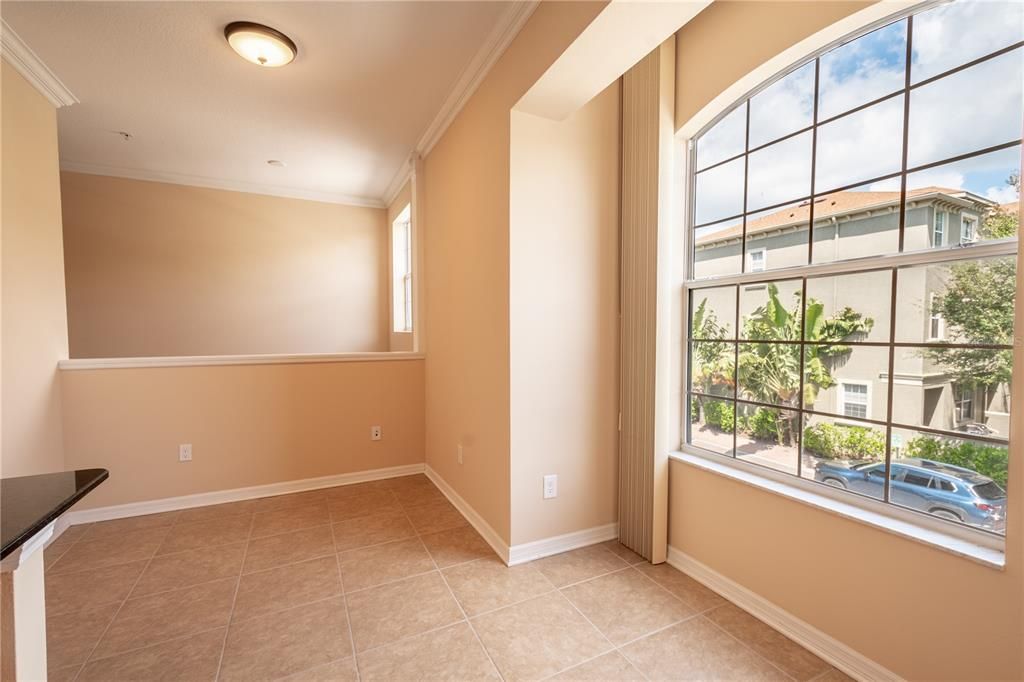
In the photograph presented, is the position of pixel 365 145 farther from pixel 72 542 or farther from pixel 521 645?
pixel 521 645

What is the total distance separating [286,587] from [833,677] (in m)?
2.28

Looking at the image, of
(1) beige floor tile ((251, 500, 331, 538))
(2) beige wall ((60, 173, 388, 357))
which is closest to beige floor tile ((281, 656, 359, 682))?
→ (1) beige floor tile ((251, 500, 331, 538))

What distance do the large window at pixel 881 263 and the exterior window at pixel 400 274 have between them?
339cm

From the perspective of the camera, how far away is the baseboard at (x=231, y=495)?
2.79 meters

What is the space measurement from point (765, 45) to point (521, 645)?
2.58m

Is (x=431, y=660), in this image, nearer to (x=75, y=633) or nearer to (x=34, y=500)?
(x=34, y=500)

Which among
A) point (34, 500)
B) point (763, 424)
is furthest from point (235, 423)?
point (763, 424)

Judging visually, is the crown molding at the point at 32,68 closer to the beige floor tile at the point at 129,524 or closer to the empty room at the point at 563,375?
the empty room at the point at 563,375

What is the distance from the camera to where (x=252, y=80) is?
263 centimetres

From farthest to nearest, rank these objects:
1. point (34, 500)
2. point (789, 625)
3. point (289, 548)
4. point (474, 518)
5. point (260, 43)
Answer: point (474, 518), point (289, 548), point (260, 43), point (789, 625), point (34, 500)

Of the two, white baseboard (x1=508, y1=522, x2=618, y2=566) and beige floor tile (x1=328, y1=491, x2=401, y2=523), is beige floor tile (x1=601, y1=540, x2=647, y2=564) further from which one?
beige floor tile (x1=328, y1=491, x2=401, y2=523)

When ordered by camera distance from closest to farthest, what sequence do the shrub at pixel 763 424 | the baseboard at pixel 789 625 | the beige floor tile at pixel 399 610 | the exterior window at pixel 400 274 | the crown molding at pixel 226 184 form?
1. the baseboard at pixel 789 625
2. the beige floor tile at pixel 399 610
3. the shrub at pixel 763 424
4. the crown molding at pixel 226 184
5. the exterior window at pixel 400 274

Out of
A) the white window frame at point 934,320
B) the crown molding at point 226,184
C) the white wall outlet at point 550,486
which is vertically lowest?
the white wall outlet at point 550,486

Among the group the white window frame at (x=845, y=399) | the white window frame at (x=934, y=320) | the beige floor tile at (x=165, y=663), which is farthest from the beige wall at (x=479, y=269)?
the white window frame at (x=934, y=320)
